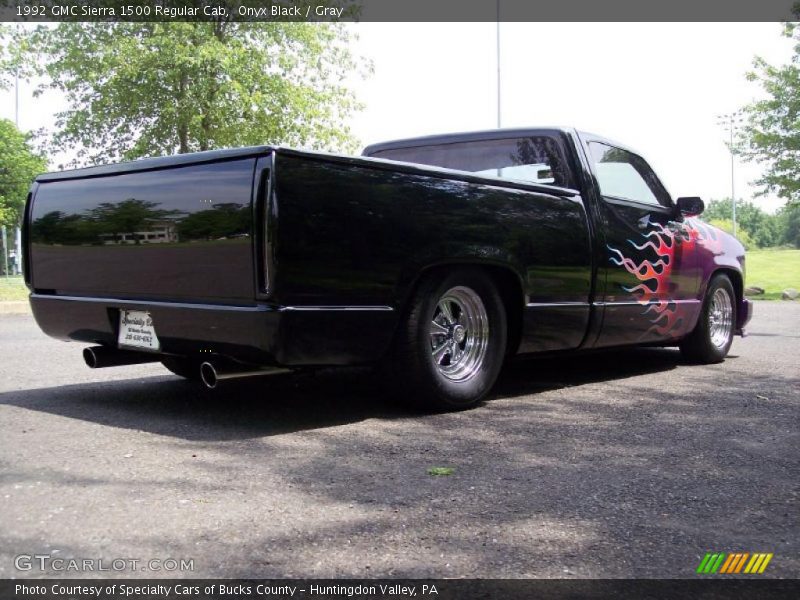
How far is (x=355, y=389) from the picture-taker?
559 cm

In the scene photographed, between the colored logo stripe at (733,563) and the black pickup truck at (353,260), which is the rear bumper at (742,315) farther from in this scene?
the colored logo stripe at (733,563)

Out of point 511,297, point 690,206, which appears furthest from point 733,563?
point 690,206

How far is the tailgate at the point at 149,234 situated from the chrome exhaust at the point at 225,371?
346 mm

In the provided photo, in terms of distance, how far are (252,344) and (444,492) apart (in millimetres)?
1247

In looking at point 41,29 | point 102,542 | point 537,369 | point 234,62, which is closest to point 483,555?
point 102,542

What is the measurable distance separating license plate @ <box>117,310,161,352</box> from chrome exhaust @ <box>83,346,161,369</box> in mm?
257

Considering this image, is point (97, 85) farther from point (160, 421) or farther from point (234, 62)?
point (160, 421)

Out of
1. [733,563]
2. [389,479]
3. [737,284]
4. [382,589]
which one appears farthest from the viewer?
[737,284]

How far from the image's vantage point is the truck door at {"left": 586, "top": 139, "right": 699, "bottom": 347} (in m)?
5.77

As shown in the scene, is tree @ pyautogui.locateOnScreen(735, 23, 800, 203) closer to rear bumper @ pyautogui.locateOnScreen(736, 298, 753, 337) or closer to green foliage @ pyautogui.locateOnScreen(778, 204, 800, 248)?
rear bumper @ pyautogui.locateOnScreen(736, 298, 753, 337)

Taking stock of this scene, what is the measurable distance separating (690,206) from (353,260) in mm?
3681

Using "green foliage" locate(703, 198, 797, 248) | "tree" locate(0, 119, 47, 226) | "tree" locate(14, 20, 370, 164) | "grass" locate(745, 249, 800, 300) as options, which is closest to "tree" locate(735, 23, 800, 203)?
"grass" locate(745, 249, 800, 300)

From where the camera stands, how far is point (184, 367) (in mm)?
5457

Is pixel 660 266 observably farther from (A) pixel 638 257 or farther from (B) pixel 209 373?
(B) pixel 209 373
